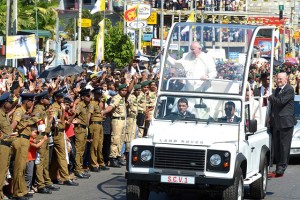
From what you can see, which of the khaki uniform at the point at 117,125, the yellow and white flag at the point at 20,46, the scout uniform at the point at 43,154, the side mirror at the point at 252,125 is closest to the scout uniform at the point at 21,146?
the scout uniform at the point at 43,154

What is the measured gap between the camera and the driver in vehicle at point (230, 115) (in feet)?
48.8

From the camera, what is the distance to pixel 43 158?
16.3m

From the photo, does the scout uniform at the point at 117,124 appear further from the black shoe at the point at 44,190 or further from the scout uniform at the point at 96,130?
the black shoe at the point at 44,190

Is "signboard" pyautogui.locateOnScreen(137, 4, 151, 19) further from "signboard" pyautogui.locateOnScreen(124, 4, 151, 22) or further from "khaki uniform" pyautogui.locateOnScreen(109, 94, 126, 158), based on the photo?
"khaki uniform" pyautogui.locateOnScreen(109, 94, 126, 158)

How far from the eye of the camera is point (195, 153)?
1383 cm

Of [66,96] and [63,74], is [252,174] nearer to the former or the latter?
[66,96]

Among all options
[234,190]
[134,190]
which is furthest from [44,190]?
[234,190]

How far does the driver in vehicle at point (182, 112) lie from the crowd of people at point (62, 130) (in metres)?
0.63

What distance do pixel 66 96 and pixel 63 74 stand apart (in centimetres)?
601

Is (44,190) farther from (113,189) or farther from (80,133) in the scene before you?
(80,133)

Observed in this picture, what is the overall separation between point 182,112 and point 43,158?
110 inches

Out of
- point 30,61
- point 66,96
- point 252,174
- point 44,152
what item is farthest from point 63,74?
point 30,61

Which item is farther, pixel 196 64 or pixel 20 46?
pixel 20 46

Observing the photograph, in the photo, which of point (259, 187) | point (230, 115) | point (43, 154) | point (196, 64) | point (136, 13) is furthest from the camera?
point (136, 13)
